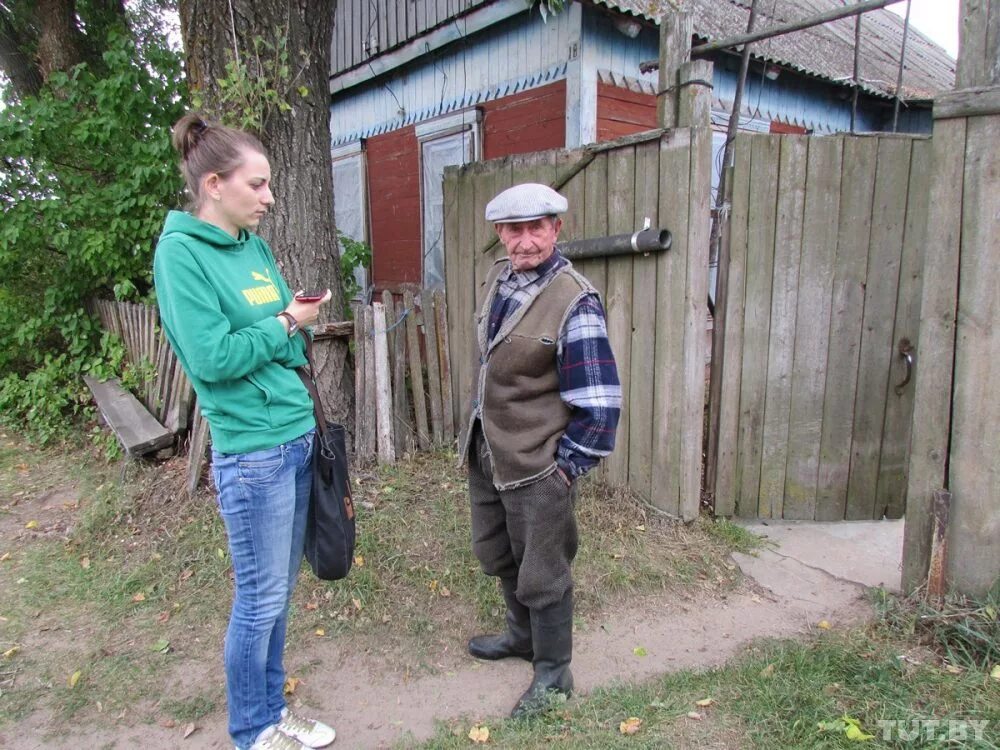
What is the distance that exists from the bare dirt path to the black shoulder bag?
2.28 ft

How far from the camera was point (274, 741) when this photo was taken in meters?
2.29

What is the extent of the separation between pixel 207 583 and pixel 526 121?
486 cm

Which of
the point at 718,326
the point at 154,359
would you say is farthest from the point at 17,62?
the point at 718,326

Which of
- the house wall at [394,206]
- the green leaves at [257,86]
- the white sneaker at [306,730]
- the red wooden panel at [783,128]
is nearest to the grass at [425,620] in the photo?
the white sneaker at [306,730]

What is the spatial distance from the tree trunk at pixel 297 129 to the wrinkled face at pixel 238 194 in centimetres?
221

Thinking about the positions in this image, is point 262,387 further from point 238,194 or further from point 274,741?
point 274,741

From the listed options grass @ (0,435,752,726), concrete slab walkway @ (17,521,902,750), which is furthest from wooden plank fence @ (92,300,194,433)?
concrete slab walkway @ (17,521,902,750)

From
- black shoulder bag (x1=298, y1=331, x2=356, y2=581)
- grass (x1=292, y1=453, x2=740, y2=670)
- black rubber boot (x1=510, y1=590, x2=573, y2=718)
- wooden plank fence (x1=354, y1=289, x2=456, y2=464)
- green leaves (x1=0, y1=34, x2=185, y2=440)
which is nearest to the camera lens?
black shoulder bag (x1=298, y1=331, x2=356, y2=581)

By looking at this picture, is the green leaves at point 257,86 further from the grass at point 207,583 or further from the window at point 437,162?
the window at point 437,162

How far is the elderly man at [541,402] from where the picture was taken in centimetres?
222

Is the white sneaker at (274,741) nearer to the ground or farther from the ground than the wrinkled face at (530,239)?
nearer to the ground

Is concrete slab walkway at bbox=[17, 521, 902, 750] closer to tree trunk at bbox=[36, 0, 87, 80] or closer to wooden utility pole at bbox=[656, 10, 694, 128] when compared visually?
wooden utility pole at bbox=[656, 10, 694, 128]

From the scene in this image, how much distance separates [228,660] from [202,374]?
963 mm

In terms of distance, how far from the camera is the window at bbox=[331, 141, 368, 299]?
8797mm
